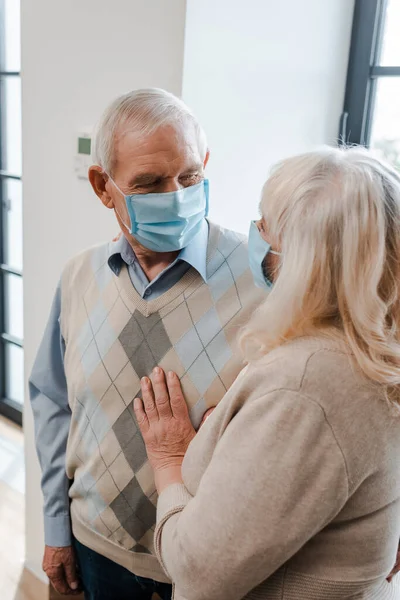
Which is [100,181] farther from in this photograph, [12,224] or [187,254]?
[12,224]

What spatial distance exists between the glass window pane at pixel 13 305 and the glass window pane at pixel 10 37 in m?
1.09

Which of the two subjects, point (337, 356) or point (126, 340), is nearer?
point (337, 356)

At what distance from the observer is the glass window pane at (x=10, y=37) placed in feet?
9.99

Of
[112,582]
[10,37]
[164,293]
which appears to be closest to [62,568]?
[112,582]

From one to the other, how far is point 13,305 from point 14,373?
398 millimetres

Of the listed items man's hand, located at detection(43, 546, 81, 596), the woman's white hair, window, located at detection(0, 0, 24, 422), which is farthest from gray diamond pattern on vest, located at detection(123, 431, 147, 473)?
window, located at detection(0, 0, 24, 422)

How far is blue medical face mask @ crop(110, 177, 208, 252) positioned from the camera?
1.21 m

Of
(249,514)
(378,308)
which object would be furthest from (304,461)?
(378,308)

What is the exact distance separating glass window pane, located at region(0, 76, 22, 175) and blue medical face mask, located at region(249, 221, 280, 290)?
2.39 m

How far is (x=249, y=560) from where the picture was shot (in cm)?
80

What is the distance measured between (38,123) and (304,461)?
5.29 ft

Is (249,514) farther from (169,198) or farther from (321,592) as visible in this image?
(169,198)

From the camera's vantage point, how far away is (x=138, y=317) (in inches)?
49.4

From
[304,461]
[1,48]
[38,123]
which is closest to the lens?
[304,461]
